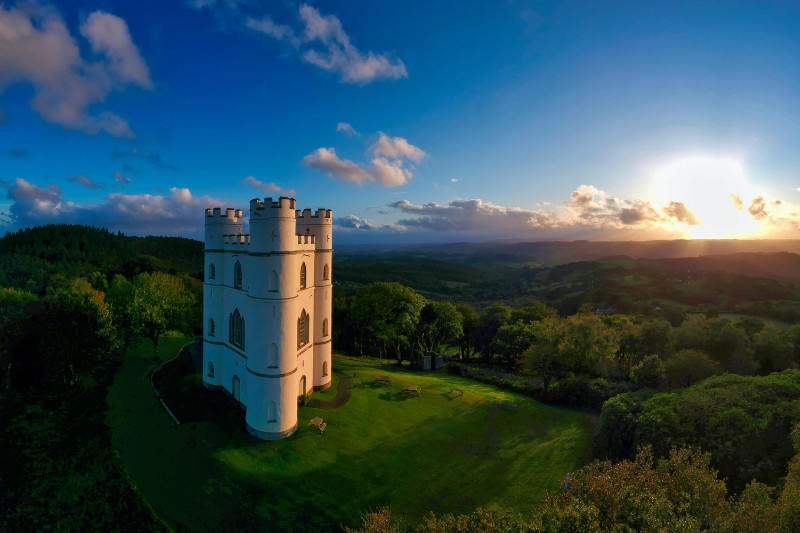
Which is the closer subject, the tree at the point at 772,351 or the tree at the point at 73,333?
the tree at the point at 772,351

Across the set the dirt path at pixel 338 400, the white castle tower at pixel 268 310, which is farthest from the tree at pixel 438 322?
the white castle tower at pixel 268 310

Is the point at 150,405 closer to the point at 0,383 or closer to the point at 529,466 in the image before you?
the point at 0,383

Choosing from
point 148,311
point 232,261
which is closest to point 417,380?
point 232,261

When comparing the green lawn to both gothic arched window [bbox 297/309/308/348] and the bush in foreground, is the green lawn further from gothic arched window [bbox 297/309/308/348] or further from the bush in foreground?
the bush in foreground

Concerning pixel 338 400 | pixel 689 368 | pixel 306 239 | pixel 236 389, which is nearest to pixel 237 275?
pixel 306 239

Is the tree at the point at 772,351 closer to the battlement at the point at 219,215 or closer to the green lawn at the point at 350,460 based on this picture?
the green lawn at the point at 350,460
